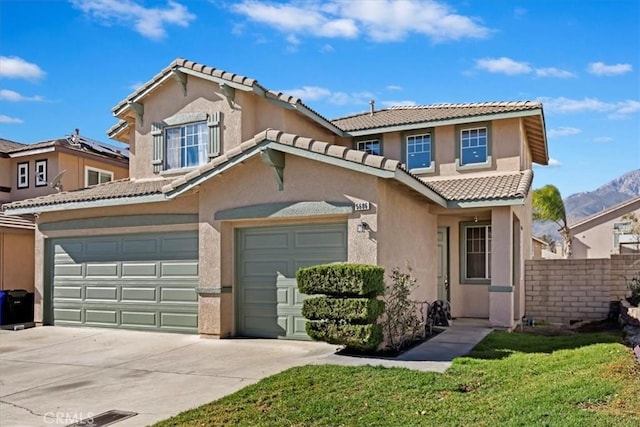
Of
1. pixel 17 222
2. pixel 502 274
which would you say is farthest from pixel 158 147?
pixel 502 274

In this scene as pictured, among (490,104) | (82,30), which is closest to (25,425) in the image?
(82,30)

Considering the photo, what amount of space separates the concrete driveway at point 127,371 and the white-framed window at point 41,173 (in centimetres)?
963

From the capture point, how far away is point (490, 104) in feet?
52.5

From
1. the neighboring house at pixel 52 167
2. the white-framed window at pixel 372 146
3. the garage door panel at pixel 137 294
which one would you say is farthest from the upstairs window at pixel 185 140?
the neighboring house at pixel 52 167

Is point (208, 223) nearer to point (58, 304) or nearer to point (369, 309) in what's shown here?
point (369, 309)

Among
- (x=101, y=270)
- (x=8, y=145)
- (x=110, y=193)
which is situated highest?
(x=8, y=145)

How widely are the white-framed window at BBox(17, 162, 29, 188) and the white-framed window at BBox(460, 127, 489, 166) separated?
17.5 metres

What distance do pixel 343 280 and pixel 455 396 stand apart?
308 cm

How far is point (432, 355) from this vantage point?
9.97m

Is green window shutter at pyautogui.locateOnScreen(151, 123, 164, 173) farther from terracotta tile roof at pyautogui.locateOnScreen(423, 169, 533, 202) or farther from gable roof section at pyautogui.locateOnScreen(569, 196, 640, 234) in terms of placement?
gable roof section at pyautogui.locateOnScreen(569, 196, 640, 234)

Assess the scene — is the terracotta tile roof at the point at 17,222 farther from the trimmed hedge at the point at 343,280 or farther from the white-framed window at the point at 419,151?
the white-framed window at the point at 419,151

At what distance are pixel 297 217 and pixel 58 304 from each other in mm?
8455

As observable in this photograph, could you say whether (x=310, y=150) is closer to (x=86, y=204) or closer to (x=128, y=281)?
(x=128, y=281)

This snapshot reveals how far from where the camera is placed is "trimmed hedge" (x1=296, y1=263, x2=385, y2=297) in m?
9.43
